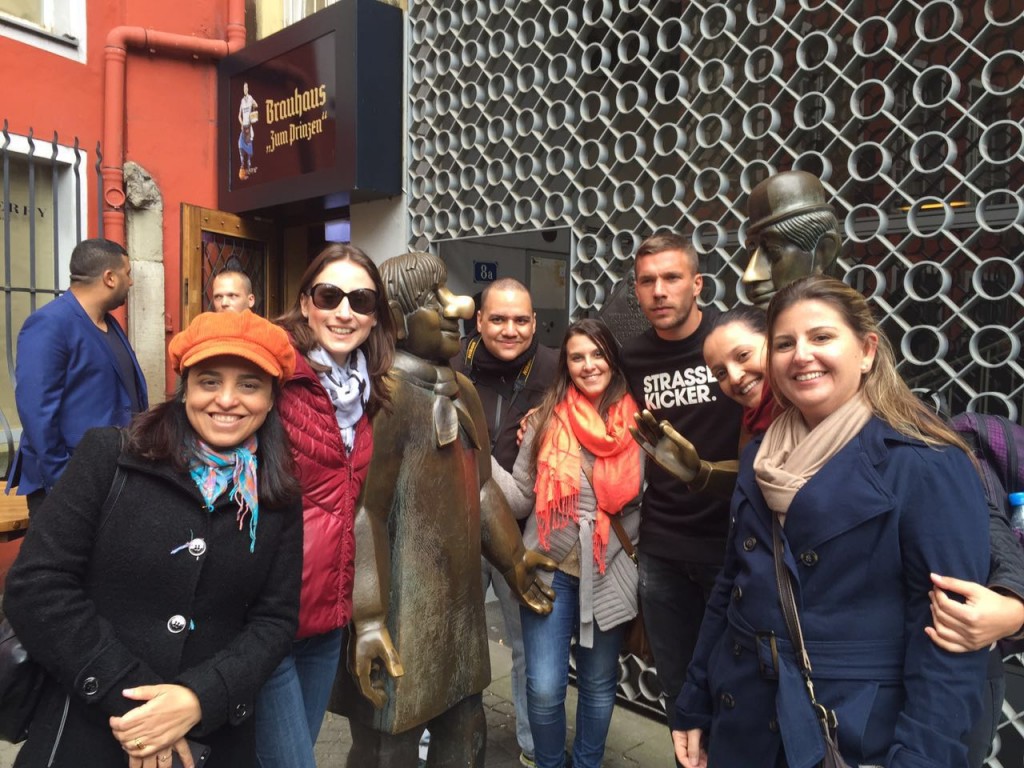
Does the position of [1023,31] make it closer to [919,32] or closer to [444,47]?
[919,32]

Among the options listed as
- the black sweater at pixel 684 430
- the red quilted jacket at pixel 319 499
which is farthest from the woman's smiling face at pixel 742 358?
the red quilted jacket at pixel 319 499

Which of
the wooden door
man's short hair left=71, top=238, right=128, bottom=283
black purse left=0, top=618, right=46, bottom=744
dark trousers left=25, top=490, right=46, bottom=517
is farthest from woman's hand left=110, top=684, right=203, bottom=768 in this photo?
the wooden door

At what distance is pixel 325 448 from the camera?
1804 millimetres

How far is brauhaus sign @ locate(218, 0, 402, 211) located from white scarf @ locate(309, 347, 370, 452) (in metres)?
3.04

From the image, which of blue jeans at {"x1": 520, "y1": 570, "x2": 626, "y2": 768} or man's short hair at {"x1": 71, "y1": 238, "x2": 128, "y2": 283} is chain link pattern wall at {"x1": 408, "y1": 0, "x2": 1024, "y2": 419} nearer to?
blue jeans at {"x1": 520, "y1": 570, "x2": 626, "y2": 768}

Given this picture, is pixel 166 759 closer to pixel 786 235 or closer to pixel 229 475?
pixel 229 475

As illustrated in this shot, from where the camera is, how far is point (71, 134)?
16.8 ft

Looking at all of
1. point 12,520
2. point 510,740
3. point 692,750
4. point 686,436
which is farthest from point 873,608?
point 12,520

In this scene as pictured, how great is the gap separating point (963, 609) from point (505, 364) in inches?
75.6

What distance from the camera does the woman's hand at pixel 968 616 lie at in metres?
1.25

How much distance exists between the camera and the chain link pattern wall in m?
2.99

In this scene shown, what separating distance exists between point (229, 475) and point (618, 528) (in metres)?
1.43

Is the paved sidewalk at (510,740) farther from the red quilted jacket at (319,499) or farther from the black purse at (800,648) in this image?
the black purse at (800,648)

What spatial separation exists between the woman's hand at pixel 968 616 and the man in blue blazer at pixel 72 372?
2.85m
